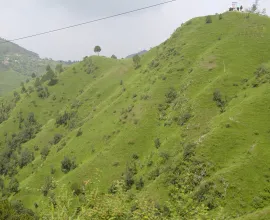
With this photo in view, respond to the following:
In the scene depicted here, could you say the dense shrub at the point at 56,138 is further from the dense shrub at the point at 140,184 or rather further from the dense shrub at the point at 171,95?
the dense shrub at the point at 140,184

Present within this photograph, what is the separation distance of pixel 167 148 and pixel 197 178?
60.5ft

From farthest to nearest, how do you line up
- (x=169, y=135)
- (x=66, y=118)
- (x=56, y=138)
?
(x=66, y=118)
(x=56, y=138)
(x=169, y=135)

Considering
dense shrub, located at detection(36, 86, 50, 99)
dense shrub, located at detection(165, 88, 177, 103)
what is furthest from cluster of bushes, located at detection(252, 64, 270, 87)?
dense shrub, located at detection(36, 86, 50, 99)

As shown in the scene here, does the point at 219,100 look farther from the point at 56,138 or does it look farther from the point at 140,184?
the point at 56,138

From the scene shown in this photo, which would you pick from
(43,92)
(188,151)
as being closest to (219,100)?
(188,151)

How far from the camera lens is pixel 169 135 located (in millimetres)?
91500

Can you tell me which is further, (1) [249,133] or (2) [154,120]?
(2) [154,120]

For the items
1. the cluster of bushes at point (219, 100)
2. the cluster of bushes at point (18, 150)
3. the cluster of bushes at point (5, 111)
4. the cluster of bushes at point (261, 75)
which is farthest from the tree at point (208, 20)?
the cluster of bushes at point (5, 111)

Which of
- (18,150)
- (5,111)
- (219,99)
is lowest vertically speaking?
(18,150)

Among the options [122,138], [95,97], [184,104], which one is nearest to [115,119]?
[122,138]

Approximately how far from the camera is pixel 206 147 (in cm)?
7331

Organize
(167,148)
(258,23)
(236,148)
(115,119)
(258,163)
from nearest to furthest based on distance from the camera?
1. (258,163)
2. (236,148)
3. (167,148)
4. (115,119)
5. (258,23)

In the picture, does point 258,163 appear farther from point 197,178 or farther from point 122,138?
point 122,138

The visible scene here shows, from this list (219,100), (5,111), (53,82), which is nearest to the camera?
(219,100)
